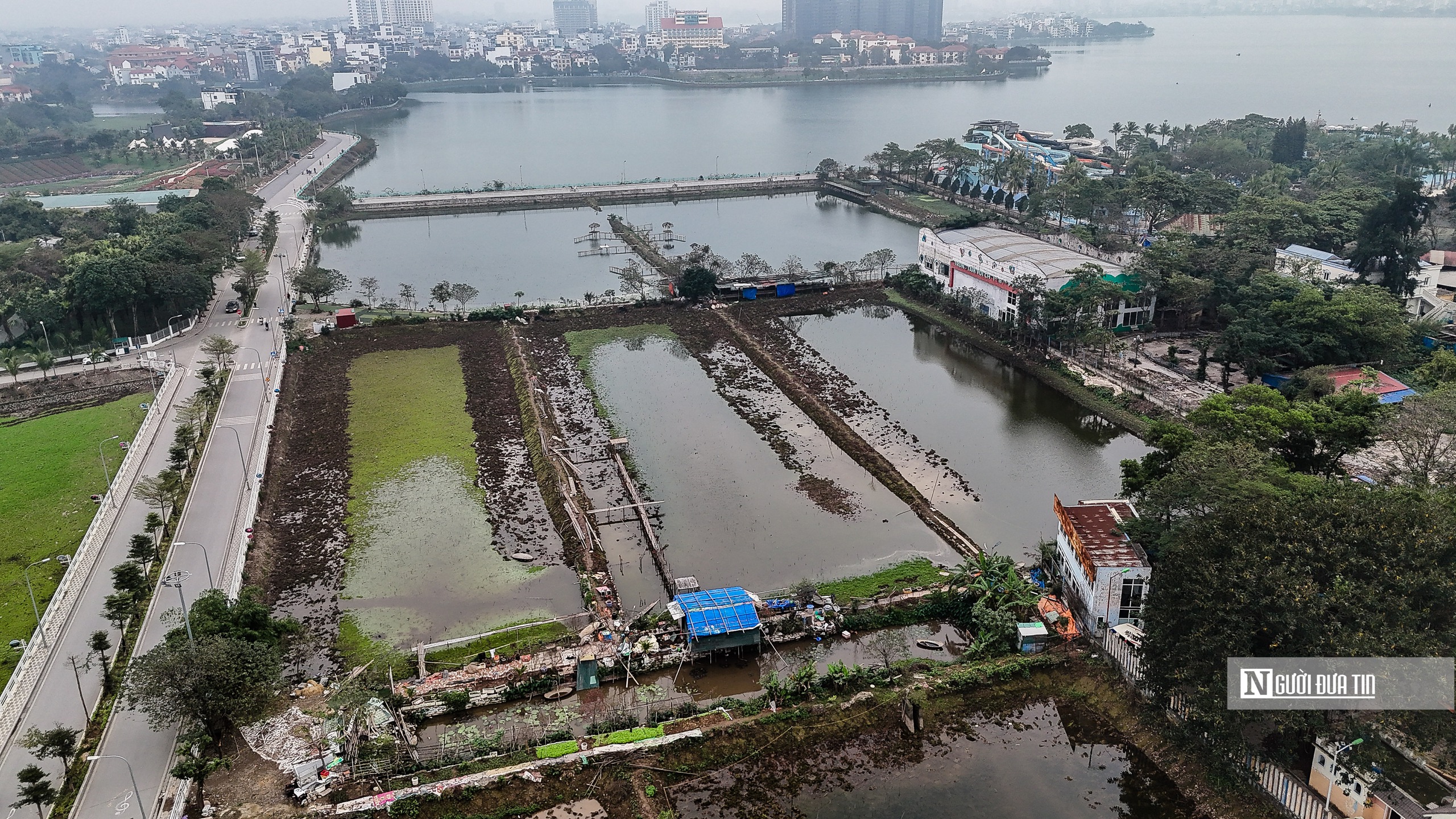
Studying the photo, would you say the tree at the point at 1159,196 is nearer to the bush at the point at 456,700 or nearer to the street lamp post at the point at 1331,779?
the street lamp post at the point at 1331,779

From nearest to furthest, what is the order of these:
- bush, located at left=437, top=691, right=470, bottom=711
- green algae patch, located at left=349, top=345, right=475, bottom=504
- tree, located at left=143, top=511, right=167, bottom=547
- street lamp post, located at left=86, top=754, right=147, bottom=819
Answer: street lamp post, located at left=86, top=754, right=147, bottom=819
bush, located at left=437, top=691, right=470, bottom=711
tree, located at left=143, top=511, right=167, bottom=547
green algae patch, located at left=349, top=345, right=475, bottom=504

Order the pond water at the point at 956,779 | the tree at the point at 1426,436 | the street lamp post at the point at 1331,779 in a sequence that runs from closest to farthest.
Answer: the street lamp post at the point at 1331,779, the pond water at the point at 956,779, the tree at the point at 1426,436

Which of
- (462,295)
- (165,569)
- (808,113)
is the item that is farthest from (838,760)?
(808,113)

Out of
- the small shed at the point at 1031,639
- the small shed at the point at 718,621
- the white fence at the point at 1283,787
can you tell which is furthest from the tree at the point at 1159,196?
the small shed at the point at 718,621

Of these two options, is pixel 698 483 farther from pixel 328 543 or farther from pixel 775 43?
pixel 775 43

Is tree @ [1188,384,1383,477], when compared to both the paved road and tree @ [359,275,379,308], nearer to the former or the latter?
the paved road

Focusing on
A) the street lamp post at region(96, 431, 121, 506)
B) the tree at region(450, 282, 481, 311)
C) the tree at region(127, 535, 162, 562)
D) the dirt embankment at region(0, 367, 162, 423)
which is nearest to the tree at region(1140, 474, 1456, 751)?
the tree at region(127, 535, 162, 562)
